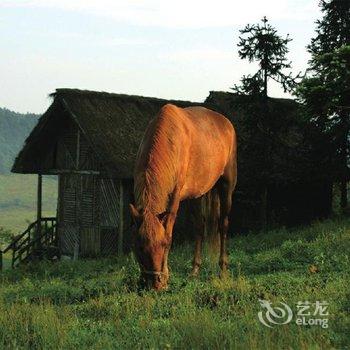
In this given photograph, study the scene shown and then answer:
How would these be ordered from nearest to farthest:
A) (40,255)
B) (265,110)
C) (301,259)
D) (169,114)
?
(169,114), (301,259), (265,110), (40,255)

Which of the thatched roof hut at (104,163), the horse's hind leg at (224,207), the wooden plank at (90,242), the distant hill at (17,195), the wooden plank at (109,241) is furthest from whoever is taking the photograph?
the distant hill at (17,195)

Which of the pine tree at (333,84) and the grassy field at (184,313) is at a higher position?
the pine tree at (333,84)

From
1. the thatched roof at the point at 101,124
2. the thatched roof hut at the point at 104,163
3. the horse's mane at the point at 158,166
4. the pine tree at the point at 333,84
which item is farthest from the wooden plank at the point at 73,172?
the horse's mane at the point at 158,166

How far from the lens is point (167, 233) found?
26.4 feet

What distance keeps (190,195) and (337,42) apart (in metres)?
18.0

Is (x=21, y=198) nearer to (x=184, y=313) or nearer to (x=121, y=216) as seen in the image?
(x=121, y=216)

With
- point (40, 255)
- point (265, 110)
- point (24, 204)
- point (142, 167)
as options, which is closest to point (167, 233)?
point (142, 167)

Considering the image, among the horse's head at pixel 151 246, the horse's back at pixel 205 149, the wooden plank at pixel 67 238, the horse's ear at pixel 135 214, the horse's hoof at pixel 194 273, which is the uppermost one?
the horse's back at pixel 205 149

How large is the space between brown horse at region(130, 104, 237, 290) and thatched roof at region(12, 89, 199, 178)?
7463 millimetres

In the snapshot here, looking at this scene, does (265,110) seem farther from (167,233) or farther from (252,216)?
(167,233)

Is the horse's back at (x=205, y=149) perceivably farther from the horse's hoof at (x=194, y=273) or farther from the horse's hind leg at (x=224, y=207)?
the horse's hoof at (x=194, y=273)

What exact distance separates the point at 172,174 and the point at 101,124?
12.4m

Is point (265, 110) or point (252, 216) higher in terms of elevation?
point (265, 110)

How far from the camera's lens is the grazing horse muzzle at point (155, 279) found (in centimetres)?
768
